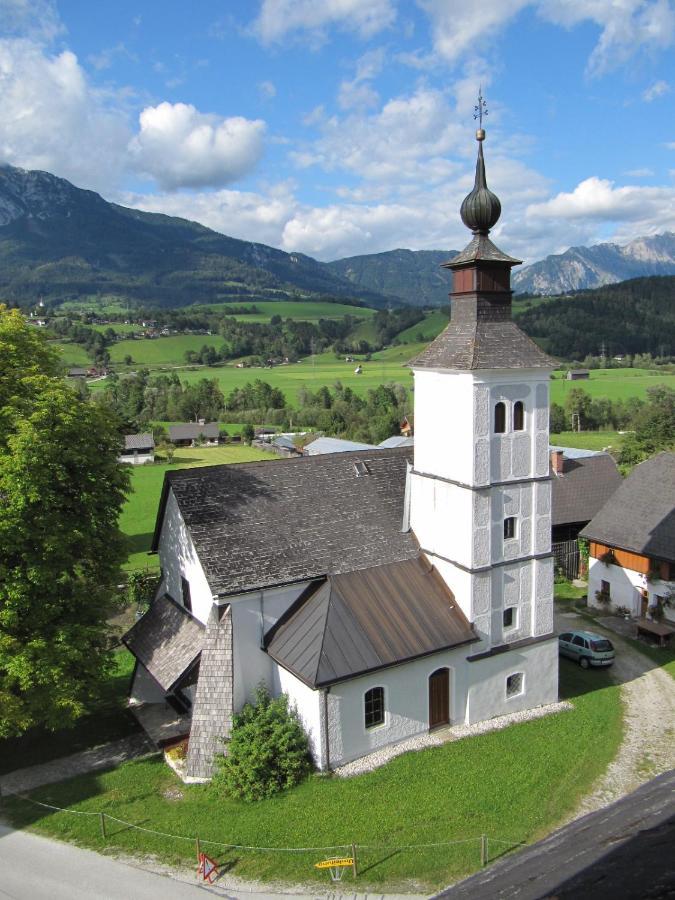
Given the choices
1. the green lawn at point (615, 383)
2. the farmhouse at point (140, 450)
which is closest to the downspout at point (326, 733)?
the farmhouse at point (140, 450)

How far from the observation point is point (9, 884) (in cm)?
1545

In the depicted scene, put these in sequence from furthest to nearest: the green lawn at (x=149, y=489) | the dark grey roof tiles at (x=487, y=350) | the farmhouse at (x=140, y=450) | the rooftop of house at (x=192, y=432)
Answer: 1. the rooftop of house at (x=192, y=432)
2. the farmhouse at (x=140, y=450)
3. the green lawn at (x=149, y=489)
4. the dark grey roof tiles at (x=487, y=350)

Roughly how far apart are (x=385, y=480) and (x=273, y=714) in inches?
378

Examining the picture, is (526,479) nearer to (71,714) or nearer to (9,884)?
(71,714)

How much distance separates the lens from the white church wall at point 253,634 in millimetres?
20703

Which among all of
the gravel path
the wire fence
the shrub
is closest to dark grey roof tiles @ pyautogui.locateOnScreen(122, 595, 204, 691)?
the shrub

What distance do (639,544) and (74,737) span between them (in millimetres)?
25281

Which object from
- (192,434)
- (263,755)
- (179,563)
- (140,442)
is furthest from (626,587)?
(192,434)

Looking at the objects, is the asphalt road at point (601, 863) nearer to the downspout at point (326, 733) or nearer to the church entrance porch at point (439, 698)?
the downspout at point (326, 733)

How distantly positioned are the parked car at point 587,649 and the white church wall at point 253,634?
12.6 m

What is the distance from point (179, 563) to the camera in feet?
78.0

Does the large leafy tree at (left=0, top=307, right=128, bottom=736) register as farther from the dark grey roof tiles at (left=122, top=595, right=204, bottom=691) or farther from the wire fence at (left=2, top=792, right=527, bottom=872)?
the wire fence at (left=2, top=792, right=527, bottom=872)

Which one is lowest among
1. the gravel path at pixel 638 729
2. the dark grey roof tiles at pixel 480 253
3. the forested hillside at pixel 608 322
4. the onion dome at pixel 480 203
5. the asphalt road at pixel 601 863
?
the gravel path at pixel 638 729

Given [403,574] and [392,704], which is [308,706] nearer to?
[392,704]
